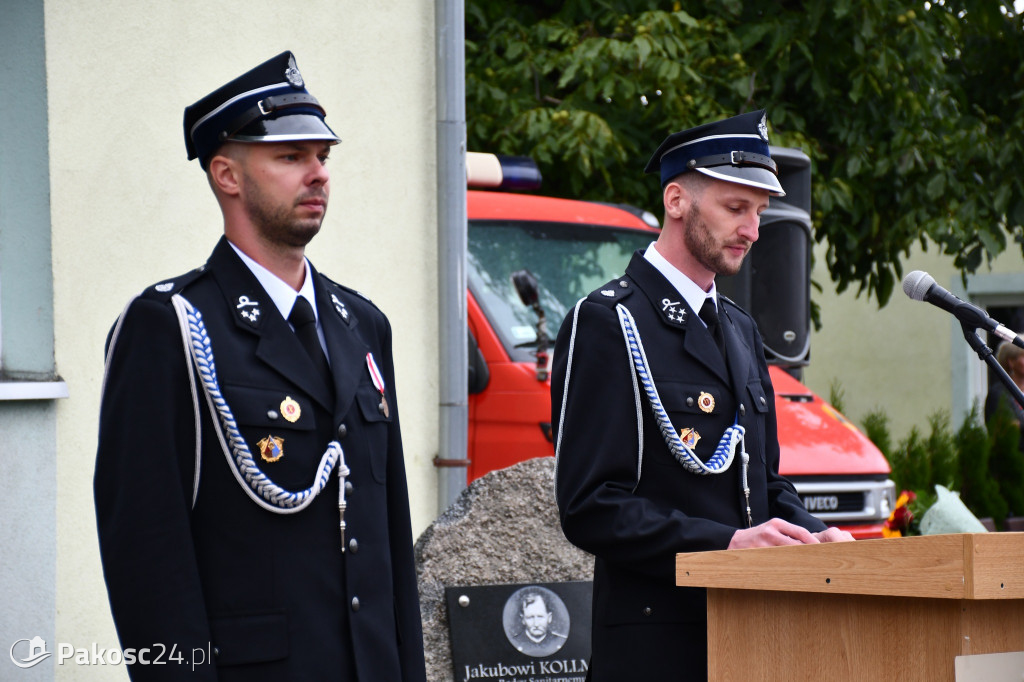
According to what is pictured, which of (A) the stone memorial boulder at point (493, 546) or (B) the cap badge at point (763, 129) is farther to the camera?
(A) the stone memorial boulder at point (493, 546)

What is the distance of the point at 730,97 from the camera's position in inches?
378

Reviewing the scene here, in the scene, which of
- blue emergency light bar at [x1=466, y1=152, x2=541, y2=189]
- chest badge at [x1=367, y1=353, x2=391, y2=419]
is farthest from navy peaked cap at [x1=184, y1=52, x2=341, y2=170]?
blue emergency light bar at [x1=466, y1=152, x2=541, y2=189]

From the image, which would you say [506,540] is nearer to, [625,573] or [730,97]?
[625,573]

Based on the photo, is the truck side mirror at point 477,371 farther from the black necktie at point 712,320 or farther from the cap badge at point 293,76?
the cap badge at point 293,76

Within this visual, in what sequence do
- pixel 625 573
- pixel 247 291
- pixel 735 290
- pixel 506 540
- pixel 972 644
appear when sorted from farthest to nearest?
pixel 735 290 < pixel 506 540 < pixel 625 573 < pixel 247 291 < pixel 972 644

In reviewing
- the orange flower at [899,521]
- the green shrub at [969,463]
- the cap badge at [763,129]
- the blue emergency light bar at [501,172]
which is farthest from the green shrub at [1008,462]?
the cap badge at [763,129]

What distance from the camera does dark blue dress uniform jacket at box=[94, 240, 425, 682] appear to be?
2.48m

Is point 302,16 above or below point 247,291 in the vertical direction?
above

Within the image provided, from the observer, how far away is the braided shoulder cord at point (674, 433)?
310 cm

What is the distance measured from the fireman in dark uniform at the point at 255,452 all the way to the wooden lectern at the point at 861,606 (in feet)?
2.12

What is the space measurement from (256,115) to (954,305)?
1497 mm

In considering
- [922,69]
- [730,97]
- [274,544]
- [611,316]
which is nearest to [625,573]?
[611,316]

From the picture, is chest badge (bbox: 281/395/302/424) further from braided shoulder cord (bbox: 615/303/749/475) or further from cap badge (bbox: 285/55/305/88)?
braided shoulder cord (bbox: 615/303/749/475)

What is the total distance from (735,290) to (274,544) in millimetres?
3970
